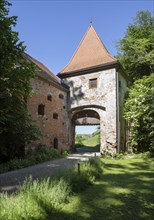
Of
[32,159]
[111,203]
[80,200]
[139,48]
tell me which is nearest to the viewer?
[111,203]

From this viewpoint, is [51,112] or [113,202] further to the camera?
[51,112]

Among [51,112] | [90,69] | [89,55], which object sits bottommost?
[51,112]

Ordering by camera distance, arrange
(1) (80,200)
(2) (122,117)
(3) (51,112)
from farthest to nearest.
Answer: (2) (122,117)
(3) (51,112)
(1) (80,200)

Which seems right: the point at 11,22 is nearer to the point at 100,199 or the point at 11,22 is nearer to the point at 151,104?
the point at 100,199

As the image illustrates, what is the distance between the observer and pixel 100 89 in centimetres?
1869

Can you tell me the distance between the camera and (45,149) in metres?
15.7

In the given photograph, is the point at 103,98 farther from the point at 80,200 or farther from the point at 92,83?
the point at 80,200

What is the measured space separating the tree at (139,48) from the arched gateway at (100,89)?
391cm

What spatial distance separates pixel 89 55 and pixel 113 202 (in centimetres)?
1698

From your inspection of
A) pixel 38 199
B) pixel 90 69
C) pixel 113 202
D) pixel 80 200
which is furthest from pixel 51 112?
pixel 38 199

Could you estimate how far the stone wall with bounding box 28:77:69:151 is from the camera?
1595cm

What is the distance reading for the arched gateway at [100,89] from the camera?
58.4 feet

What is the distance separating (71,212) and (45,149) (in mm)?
10495

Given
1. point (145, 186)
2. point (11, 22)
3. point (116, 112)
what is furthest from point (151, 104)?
point (11, 22)
